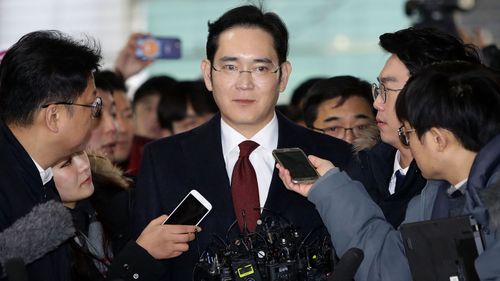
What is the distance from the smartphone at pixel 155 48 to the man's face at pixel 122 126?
0.47m

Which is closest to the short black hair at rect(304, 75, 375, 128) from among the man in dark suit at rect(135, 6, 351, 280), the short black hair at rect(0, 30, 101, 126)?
the man in dark suit at rect(135, 6, 351, 280)

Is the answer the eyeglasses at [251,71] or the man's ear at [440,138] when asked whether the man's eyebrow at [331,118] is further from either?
the man's ear at [440,138]

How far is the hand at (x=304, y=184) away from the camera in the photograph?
8.51 feet

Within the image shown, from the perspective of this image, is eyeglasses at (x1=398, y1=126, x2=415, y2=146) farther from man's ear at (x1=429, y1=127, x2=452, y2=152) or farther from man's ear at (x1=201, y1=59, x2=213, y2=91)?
man's ear at (x1=201, y1=59, x2=213, y2=91)

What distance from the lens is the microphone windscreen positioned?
229cm

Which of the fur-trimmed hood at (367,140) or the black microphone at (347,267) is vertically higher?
the fur-trimmed hood at (367,140)

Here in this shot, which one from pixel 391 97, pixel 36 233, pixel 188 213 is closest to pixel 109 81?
pixel 188 213

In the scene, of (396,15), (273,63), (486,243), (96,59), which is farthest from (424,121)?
(396,15)

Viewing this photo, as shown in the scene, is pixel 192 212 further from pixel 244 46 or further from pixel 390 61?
pixel 390 61

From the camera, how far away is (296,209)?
9.17 feet

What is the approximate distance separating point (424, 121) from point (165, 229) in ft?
2.65

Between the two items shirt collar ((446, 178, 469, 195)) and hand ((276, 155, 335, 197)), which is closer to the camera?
shirt collar ((446, 178, 469, 195))

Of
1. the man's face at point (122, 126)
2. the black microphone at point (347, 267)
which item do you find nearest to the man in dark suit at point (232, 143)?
the black microphone at point (347, 267)

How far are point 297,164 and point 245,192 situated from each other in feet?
0.84
